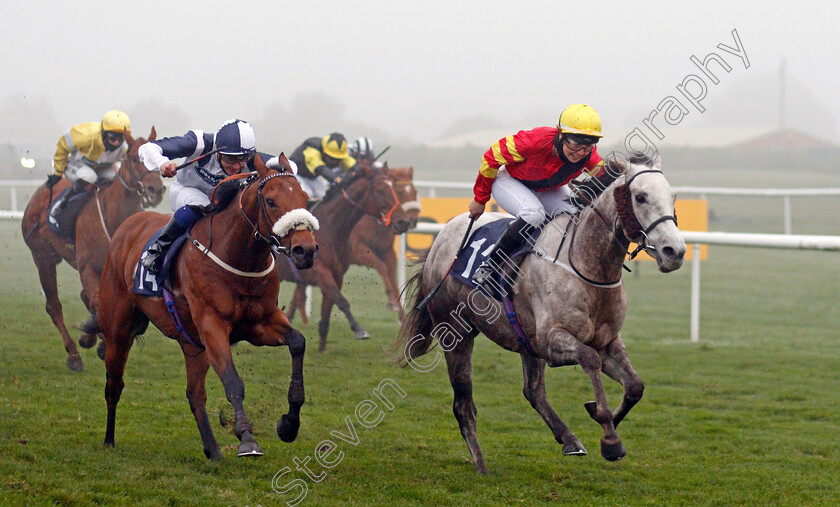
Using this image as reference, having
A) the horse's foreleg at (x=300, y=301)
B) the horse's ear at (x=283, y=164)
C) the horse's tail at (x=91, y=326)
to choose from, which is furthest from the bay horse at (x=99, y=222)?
the horse's ear at (x=283, y=164)

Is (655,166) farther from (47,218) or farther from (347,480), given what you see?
(47,218)

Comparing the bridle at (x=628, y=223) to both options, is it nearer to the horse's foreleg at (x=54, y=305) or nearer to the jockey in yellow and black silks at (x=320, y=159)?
the horse's foreleg at (x=54, y=305)

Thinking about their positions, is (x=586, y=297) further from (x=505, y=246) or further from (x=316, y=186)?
(x=316, y=186)

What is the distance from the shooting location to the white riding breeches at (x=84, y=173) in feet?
22.5

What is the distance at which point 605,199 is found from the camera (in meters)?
4.01

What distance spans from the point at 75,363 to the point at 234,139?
9.43 feet

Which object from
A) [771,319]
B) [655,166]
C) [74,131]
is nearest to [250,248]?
[655,166]

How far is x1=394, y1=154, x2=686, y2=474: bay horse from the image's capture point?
145 inches

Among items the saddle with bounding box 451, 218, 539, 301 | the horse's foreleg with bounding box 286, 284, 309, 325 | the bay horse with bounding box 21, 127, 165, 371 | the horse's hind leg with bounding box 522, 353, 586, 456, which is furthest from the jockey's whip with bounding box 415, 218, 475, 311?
the horse's foreleg with bounding box 286, 284, 309, 325

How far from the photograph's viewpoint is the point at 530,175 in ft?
14.7

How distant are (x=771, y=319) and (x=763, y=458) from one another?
18.0 ft

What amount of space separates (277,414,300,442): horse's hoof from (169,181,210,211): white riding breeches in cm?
120

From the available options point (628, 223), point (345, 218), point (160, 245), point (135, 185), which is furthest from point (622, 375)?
point (345, 218)

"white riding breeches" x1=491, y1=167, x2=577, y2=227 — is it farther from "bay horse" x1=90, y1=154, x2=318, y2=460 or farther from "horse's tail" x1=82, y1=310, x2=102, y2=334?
"horse's tail" x1=82, y1=310, x2=102, y2=334
